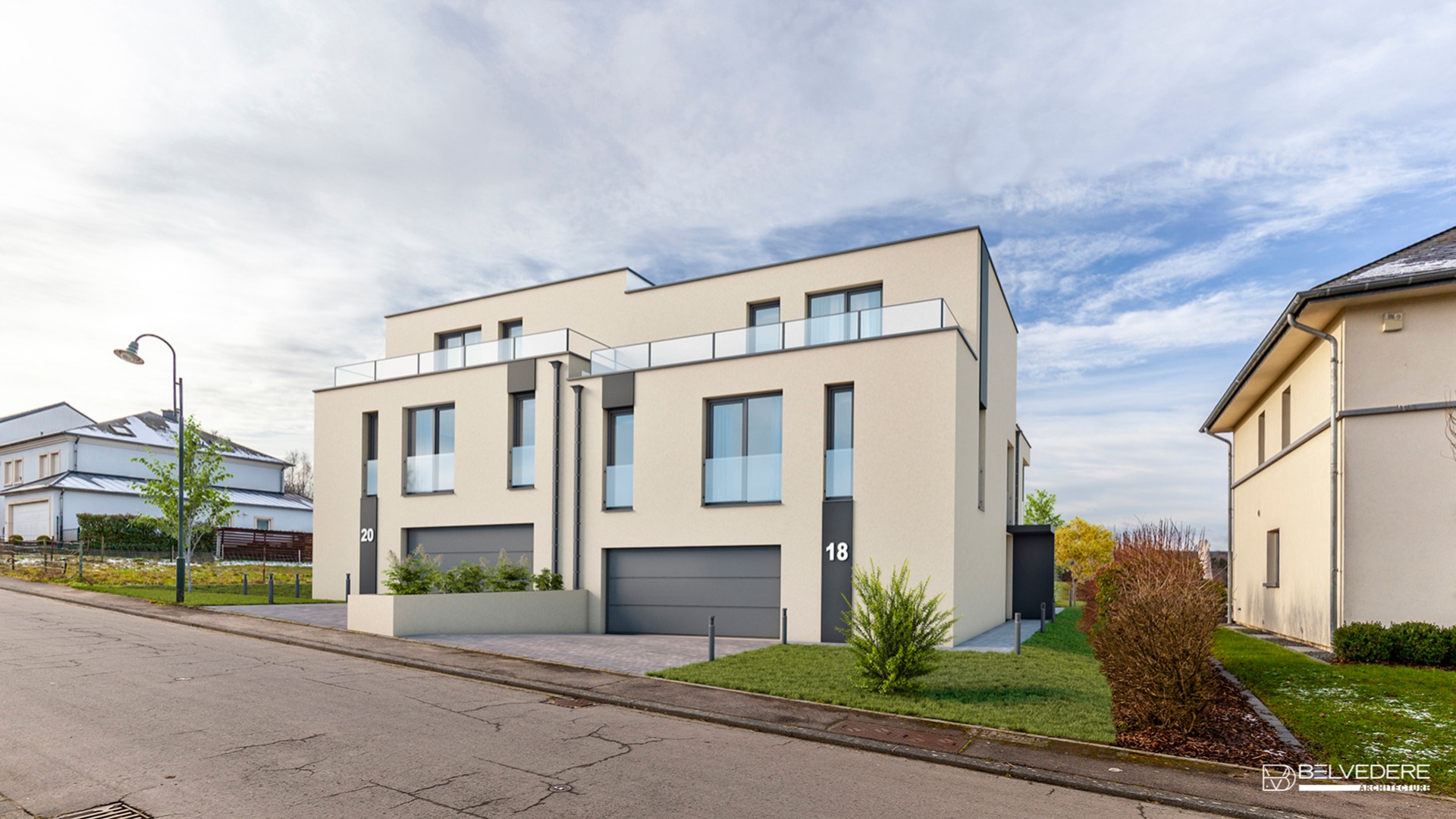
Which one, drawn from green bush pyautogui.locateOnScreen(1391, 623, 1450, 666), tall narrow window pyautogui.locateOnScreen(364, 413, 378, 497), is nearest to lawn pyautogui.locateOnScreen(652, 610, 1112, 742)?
green bush pyautogui.locateOnScreen(1391, 623, 1450, 666)

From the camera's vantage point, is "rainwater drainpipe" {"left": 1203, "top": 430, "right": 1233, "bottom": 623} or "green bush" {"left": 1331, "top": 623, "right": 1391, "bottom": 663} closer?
"green bush" {"left": 1331, "top": 623, "right": 1391, "bottom": 663}

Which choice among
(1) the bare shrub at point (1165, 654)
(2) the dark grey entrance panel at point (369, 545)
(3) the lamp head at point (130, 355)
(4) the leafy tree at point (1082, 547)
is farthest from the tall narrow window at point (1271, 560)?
(3) the lamp head at point (130, 355)

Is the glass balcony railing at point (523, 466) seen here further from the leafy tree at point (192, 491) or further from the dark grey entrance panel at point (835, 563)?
the leafy tree at point (192, 491)

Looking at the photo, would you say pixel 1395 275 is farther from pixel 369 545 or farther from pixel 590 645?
pixel 369 545

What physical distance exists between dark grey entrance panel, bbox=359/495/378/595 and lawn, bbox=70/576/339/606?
102cm

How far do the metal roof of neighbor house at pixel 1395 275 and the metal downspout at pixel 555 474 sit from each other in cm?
1524

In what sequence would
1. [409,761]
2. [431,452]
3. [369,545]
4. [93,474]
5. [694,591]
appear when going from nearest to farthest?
[409,761]
[694,591]
[431,452]
[369,545]
[93,474]

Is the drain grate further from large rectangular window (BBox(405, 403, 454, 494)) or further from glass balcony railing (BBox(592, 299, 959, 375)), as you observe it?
large rectangular window (BBox(405, 403, 454, 494))

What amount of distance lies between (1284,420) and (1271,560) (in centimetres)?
374

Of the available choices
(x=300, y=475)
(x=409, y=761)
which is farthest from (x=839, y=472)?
(x=300, y=475)

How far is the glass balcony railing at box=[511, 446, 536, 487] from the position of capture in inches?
810

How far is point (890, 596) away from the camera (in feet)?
34.1

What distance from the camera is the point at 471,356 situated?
22.1m

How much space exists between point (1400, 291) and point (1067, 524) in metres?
38.8
